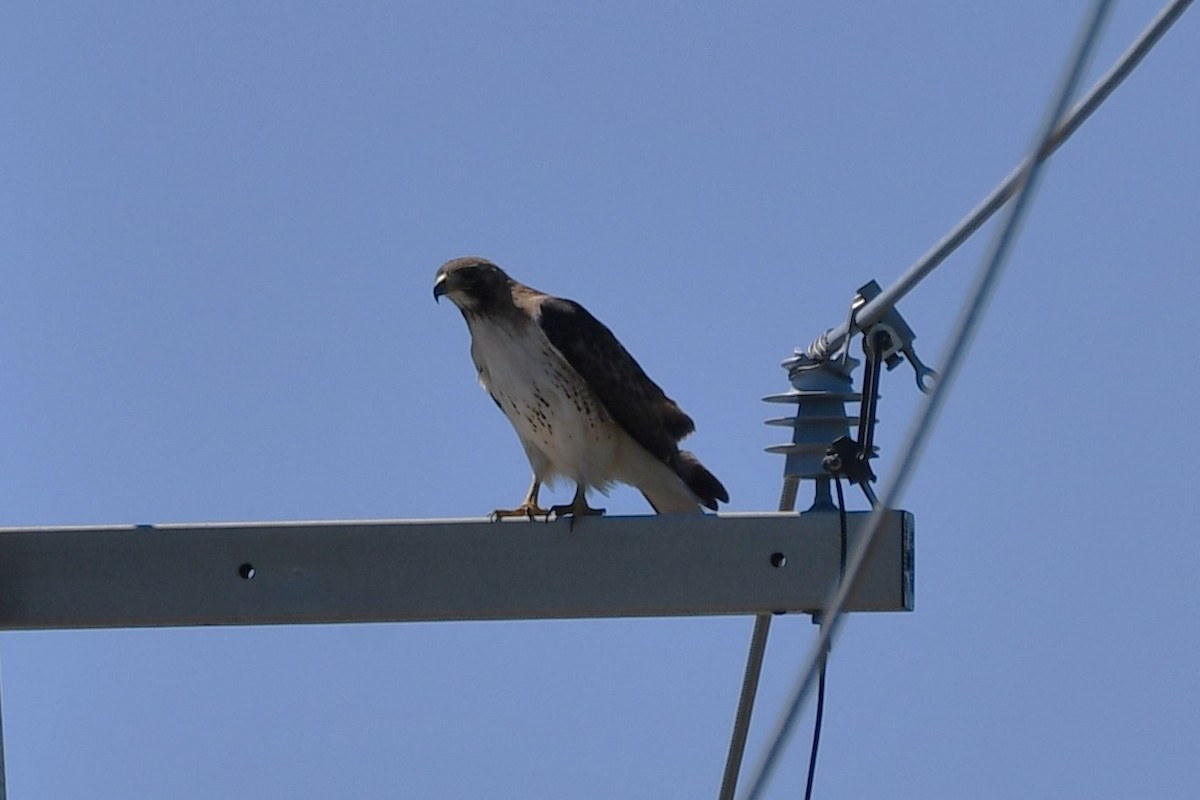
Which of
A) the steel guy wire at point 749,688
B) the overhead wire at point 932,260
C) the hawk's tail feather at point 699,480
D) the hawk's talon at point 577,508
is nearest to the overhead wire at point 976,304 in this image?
the overhead wire at point 932,260

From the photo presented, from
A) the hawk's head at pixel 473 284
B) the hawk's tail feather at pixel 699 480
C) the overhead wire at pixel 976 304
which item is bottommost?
the overhead wire at pixel 976 304

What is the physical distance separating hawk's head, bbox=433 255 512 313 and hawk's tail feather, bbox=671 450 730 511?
2.87ft

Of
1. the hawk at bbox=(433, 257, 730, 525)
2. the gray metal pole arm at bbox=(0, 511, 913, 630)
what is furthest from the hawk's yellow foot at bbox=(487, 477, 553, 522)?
the gray metal pole arm at bbox=(0, 511, 913, 630)

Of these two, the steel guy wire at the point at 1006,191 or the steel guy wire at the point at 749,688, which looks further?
the steel guy wire at the point at 749,688

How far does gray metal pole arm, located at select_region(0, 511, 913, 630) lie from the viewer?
5152 mm

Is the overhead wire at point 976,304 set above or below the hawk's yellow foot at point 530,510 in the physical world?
below

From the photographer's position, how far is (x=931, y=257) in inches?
195

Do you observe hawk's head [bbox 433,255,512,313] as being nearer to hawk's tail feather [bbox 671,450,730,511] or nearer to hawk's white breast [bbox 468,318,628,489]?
hawk's white breast [bbox 468,318,628,489]

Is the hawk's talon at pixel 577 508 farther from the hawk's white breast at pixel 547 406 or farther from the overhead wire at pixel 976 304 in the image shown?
the overhead wire at pixel 976 304

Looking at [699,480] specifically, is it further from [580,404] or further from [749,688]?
[749,688]

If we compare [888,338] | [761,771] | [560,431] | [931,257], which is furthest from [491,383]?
[761,771]

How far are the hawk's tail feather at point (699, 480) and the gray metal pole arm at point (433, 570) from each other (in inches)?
96.1

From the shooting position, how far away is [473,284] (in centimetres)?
824

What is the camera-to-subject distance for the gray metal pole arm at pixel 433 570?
203 inches
